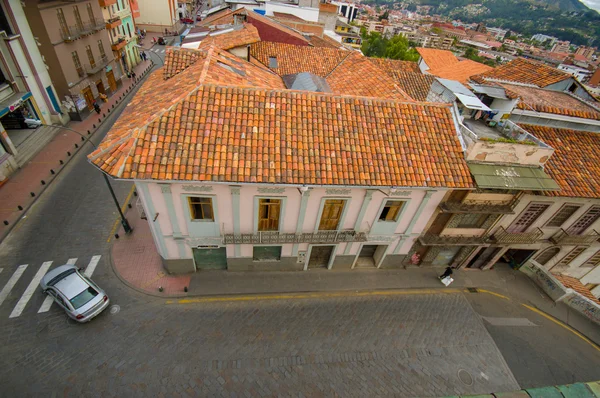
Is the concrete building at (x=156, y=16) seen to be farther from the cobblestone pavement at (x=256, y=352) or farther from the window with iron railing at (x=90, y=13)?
the cobblestone pavement at (x=256, y=352)

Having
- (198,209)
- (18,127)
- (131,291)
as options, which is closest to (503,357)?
(198,209)

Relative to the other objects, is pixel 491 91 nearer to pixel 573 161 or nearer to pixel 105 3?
pixel 573 161

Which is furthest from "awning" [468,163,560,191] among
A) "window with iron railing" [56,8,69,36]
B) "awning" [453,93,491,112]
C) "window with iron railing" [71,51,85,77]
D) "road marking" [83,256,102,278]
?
"window with iron railing" [71,51,85,77]

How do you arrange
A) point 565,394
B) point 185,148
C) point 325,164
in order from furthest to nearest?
point 325,164 → point 185,148 → point 565,394

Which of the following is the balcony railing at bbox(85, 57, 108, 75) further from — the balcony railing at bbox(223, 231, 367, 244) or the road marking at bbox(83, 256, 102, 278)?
the balcony railing at bbox(223, 231, 367, 244)

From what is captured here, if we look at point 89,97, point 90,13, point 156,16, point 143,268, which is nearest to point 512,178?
point 143,268

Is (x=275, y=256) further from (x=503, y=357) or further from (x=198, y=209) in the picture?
(x=503, y=357)
